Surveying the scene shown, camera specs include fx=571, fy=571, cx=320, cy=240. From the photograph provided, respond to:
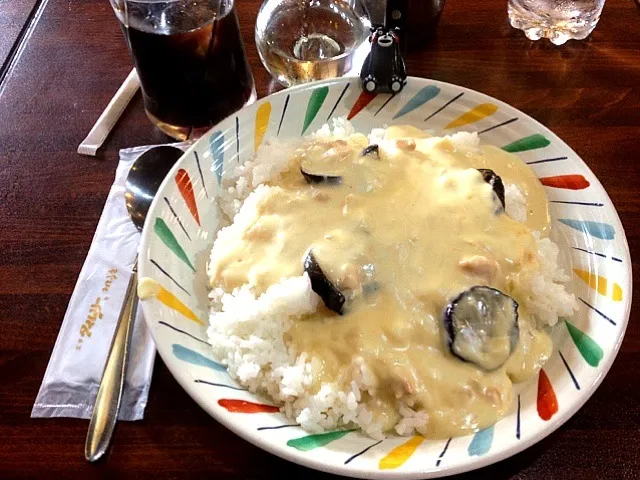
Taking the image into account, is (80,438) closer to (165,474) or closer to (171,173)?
(165,474)

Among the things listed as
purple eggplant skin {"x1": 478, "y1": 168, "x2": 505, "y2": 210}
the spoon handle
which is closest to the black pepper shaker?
purple eggplant skin {"x1": 478, "y1": 168, "x2": 505, "y2": 210}

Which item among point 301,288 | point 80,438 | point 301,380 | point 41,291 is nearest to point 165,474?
point 80,438

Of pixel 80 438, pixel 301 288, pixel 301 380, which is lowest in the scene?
pixel 80 438

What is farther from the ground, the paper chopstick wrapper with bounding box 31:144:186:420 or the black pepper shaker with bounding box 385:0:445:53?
the black pepper shaker with bounding box 385:0:445:53

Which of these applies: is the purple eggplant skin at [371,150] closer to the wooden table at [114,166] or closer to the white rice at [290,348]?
the white rice at [290,348]

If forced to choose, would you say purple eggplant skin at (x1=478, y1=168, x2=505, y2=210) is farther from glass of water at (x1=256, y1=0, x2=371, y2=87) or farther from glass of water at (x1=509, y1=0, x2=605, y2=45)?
glass of water at (x1=509, y1=0, x2=605, y2=45)

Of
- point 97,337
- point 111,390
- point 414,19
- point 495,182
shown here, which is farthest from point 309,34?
point 111,390
